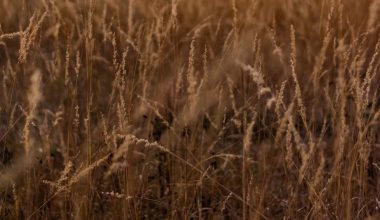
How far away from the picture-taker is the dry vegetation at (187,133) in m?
2.00

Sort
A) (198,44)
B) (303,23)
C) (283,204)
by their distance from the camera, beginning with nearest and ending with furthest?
(283,204), (198,44), (303,23)

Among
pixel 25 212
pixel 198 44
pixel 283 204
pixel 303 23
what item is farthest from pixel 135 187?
pixel 303 23

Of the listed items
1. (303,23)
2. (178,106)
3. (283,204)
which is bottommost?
(283,204)

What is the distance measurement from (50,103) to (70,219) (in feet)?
4.33

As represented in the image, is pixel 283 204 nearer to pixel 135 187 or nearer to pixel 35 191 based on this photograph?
pixel 135 187

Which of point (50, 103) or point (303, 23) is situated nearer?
point (50, 103)

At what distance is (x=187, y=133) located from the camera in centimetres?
232

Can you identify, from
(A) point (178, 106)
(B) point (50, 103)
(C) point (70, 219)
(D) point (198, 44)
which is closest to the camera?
(C) point (70, 219)

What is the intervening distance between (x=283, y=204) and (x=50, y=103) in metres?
1.49

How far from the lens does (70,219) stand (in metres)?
2.20

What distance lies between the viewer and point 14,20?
4.10m

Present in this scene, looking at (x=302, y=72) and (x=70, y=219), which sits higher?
(x=302, y=72)

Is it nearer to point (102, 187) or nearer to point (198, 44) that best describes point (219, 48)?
point (198, 44)

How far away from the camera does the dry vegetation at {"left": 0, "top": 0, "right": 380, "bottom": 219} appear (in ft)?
6.56
